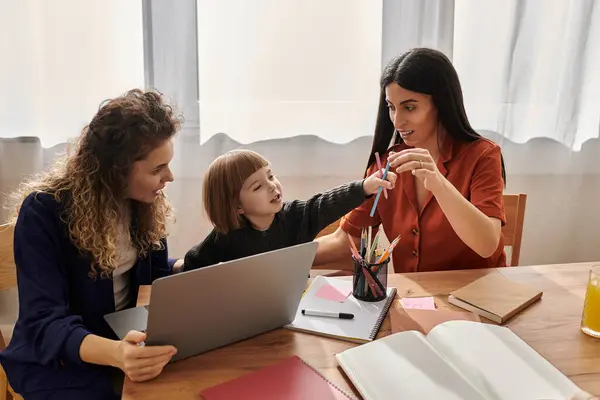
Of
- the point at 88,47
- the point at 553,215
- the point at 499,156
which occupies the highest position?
the point at 88,47

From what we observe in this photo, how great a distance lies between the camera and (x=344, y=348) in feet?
3.42

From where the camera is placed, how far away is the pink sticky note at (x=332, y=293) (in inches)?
48.7

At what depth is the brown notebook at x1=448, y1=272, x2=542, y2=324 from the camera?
3.81 ft

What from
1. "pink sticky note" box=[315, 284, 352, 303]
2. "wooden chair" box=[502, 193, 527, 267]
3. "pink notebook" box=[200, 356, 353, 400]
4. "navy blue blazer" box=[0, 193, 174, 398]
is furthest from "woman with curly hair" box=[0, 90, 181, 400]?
"wooden chair" box=[502, 193, 527, 267]

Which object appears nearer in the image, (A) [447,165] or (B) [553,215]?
(A) [447,165]

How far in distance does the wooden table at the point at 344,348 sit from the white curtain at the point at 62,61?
3.47 feet

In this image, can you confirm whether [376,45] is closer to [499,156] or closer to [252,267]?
[499,156]

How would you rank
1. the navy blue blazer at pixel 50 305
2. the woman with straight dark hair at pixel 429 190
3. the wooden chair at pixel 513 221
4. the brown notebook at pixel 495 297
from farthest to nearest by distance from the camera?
the wooden chair at pixel 513 221 → the woman with straight dark hair at pixel 429 190 → the brown notebook at pixel 495 297 → the navy blue blazer at pixel 50 305

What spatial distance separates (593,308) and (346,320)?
1.50 ft

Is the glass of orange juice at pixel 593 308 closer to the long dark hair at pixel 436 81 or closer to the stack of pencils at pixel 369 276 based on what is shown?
the stack of pencils at pixel 369 276

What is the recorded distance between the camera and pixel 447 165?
5.38ft

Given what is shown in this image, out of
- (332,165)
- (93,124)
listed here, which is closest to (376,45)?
(332,165)

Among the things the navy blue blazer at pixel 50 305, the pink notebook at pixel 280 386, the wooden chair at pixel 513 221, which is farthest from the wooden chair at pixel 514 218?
the navy blue blazer at pixel 50 305

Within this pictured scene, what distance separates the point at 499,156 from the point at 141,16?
1319 millimetres
